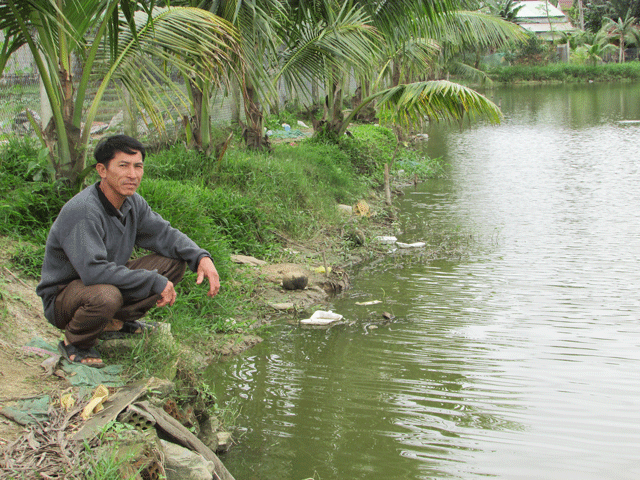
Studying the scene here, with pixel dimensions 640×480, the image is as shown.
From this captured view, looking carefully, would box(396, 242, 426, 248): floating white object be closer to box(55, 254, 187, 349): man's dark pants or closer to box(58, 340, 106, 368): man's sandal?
box(55, 254, 187, 349): man's dark pants

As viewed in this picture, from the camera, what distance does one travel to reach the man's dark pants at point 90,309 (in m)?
3.14

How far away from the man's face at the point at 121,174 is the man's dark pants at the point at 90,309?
50 centimetres

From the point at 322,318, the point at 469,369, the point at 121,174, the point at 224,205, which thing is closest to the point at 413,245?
the point at 224,205

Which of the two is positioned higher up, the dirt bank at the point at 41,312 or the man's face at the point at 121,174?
the man's face at the point at 121,174

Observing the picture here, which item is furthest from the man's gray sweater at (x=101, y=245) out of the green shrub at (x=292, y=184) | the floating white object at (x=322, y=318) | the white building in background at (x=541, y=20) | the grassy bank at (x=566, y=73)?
the white building in background at (x=541, y=20)

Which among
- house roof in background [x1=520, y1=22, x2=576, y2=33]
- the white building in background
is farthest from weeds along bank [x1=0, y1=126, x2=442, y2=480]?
house roof in background [x1=520, y1=22, x2=576, y2=33]

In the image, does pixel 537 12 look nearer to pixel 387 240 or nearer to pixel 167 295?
pixel 387 240

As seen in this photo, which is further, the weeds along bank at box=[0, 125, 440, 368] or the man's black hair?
the weeds along bank at box=[0, 125, 440, 368]

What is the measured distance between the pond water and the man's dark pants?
94cm

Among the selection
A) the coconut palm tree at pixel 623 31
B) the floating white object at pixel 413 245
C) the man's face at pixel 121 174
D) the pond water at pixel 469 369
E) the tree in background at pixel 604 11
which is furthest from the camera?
the tree in background at pixel 604 11

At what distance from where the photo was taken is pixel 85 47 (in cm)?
539

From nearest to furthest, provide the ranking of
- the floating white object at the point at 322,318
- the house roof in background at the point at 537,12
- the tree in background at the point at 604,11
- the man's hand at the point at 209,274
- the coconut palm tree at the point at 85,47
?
the man's hand at the point at 209,274
the coconut palm tree at the point at 85,47
the floating white object at the point at 322,318
the tree in background at the point at 604,11
the house roof in background at the point at 537,12

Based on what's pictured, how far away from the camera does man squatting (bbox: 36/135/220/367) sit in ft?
10.3

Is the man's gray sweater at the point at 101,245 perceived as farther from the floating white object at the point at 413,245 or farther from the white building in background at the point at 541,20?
the white building in background at the point at 541,20
